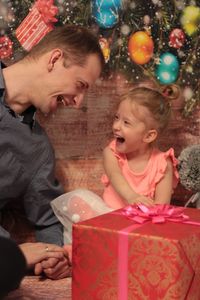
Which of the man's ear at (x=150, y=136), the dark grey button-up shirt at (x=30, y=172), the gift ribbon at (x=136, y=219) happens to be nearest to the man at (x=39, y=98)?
the dark grey button-up shirt at (x=30, y=172)

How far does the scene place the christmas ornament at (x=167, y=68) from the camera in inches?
65.6

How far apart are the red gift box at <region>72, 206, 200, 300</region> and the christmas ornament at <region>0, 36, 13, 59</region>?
0.65 m

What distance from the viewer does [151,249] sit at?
1.10 metres

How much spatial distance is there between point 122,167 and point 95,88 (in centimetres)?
26

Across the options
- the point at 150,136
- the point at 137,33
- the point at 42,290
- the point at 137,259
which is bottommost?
the point at 42,290

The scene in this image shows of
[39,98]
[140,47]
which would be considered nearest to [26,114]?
[39,98]

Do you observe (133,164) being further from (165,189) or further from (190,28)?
(190,28)

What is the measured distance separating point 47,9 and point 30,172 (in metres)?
0.49

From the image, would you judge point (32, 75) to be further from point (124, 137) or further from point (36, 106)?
point (124, 137)

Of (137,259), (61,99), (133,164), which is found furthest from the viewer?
(133,164)

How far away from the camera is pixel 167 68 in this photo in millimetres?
1673

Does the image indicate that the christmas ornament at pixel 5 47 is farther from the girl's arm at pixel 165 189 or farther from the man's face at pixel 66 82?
the girl's arm at pixel 165 189

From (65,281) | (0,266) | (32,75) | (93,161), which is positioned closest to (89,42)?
(32,75)

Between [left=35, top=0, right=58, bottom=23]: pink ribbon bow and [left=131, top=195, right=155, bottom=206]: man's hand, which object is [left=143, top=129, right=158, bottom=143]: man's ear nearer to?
[left=131, top=195, right=155, bottom=206]: man's hand
